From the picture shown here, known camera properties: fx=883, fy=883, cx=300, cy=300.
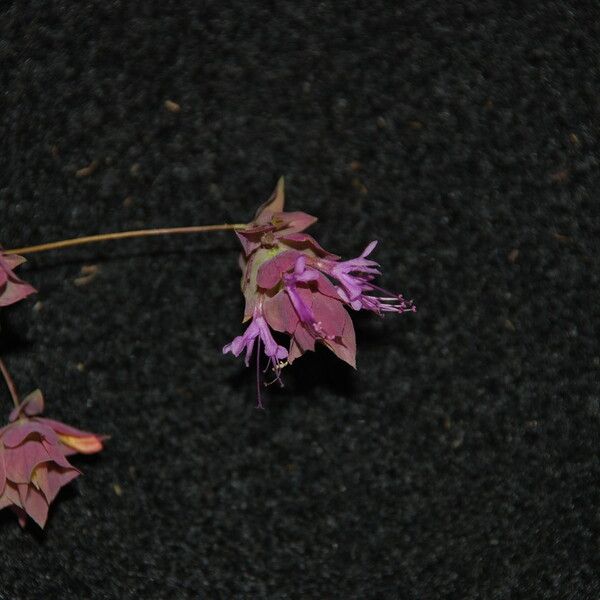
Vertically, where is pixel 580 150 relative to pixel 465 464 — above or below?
above

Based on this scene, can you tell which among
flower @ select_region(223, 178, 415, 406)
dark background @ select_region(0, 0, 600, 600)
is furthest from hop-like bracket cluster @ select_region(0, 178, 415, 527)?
dark background @ select_region(0, 0, 600, 600)

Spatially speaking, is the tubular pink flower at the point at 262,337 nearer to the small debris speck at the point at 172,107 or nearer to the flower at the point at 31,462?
the flower at the point at 31,462

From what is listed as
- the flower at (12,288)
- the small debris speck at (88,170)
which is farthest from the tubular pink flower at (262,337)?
the small debris speck at (88,170)

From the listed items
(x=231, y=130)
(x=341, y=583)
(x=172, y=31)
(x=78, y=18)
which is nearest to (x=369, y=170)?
(x=231, y=130)

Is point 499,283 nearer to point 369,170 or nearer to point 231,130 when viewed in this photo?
point 369,170

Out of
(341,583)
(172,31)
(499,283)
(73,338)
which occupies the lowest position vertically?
(341,583)

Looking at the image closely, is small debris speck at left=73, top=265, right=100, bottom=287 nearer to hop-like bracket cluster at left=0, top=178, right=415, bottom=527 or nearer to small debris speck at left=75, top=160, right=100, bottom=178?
small debris speck at left=75, top=160, right=100, bottom=178

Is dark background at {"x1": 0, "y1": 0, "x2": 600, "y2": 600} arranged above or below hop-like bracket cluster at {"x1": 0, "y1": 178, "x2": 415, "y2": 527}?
below
